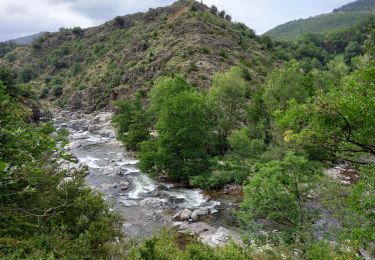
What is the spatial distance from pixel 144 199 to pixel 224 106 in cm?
1447

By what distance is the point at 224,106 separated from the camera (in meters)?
37.9

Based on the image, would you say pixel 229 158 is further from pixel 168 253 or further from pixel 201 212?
pixel 168 253

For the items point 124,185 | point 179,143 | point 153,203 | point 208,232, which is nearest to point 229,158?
point 179,143

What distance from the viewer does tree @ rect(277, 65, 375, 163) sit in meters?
9.18

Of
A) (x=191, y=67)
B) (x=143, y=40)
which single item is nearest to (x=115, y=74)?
(x=143, y=40)

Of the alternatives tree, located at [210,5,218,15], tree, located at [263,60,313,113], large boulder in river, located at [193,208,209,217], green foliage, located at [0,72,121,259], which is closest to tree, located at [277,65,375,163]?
green foliage, located at [0,72,121,259]

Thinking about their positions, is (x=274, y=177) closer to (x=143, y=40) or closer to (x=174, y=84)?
(x=174, y=84)

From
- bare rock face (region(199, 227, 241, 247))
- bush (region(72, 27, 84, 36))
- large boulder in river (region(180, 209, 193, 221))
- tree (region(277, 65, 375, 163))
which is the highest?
bush (region(72, 27, 84, 36))

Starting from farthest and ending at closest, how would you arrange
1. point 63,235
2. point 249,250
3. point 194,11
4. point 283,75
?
1. point 194,11
2. point 283,75
3. point 249,250
4. point 63,235

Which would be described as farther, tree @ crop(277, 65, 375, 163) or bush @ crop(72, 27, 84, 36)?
bush @ crop(72, 27, 84, 36)

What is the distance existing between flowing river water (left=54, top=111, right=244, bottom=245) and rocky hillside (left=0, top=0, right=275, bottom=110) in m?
21.8

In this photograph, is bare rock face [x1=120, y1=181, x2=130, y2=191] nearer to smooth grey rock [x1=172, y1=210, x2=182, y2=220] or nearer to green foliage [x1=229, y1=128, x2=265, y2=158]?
smooth grey rock [x1=172, y1=210, x2=182, y2=220]

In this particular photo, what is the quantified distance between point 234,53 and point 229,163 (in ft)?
143

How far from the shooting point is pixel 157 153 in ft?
107
